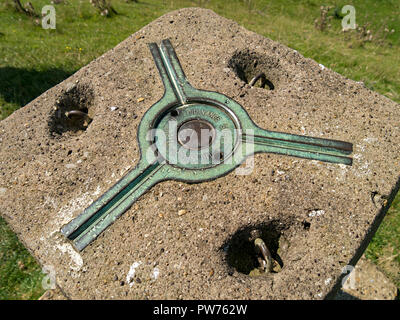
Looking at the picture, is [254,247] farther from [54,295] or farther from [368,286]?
[368,286]

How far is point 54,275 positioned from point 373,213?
1968mm

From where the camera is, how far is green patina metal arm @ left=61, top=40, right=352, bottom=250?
2281 mm

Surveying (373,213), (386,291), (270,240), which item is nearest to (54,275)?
(270,240)

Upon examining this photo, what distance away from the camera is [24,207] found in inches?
92.6

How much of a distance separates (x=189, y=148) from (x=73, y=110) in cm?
114

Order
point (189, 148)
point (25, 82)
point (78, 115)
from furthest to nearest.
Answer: point (25, 82), point (78, 115), point (189, 148)

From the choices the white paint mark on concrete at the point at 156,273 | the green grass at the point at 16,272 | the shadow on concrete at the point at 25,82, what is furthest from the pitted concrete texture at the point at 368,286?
the shadow on concrete at the point at 25,82

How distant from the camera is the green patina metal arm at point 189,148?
228 cm

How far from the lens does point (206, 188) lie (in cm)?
233

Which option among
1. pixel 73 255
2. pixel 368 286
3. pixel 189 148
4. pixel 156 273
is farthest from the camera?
pixel 368 286

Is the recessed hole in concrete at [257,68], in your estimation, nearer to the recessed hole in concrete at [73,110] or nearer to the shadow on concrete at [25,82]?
the recessed hole in concrete at [73,110]

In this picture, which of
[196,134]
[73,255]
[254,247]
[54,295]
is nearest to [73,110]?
[196,134]

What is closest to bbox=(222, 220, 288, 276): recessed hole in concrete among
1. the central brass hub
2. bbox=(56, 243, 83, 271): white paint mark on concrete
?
the central brass hub

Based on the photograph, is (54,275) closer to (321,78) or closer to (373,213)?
(373,213)
